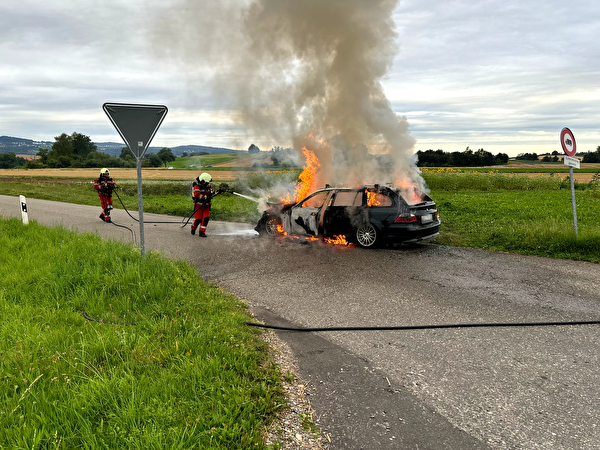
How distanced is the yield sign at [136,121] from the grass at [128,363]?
1785 millimetres

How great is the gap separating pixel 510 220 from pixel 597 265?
5181mm

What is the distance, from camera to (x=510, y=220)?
12.4 metres

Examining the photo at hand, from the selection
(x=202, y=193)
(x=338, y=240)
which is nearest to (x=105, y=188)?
(x=202, y=193)

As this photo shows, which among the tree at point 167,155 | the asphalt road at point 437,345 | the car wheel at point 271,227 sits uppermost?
the tree at point 167,155

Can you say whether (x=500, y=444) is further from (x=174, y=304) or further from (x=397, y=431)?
(x=174, y=304)

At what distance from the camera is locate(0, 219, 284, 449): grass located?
2.58 metres

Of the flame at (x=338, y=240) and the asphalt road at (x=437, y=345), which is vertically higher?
the flame at (x=338, y=240)

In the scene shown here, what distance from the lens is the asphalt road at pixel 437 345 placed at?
2848 mm

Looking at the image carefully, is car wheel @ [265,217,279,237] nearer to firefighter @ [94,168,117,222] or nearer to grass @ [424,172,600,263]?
grass @ [424,172,600,263]

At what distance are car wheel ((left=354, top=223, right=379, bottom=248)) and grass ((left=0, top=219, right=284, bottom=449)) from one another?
4.08m

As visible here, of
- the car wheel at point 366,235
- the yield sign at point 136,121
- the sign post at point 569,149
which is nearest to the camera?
the yield sign at point 136,121

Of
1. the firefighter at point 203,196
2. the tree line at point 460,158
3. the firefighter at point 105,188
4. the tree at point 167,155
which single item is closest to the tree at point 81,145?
the tree line at point 460,158

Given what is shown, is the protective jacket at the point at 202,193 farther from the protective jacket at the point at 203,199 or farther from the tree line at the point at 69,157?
the tree line at the point at 69,157

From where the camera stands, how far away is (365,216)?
8.81m
